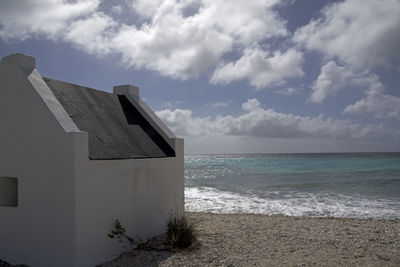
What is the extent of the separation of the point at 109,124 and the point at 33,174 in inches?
91.6

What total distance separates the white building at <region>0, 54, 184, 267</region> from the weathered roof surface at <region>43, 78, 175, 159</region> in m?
0.04

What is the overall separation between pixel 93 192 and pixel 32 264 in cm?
207

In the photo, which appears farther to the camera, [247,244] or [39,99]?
[247,244]

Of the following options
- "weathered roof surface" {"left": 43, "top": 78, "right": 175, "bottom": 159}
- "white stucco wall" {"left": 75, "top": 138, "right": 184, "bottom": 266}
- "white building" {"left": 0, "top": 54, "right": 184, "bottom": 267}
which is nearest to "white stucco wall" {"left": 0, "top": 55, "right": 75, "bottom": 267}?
"white building" {"left": 0, "top": 54, "right": 184, "bottom": 267}

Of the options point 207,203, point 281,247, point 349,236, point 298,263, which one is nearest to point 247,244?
point 281,247

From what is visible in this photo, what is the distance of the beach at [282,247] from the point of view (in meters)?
6.52

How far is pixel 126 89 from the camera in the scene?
33.4ft

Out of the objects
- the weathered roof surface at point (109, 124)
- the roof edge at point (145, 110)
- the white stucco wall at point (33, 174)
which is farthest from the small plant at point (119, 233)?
the roof edge at point (145, 110)

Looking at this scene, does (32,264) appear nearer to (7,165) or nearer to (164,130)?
(7,165)

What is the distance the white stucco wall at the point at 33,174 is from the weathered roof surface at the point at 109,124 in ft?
2.56

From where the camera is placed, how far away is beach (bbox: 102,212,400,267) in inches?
257

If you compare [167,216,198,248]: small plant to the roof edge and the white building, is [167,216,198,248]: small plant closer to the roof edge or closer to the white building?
the white building

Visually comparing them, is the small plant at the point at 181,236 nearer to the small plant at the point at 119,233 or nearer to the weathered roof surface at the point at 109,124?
the small plant at the point at 119,233

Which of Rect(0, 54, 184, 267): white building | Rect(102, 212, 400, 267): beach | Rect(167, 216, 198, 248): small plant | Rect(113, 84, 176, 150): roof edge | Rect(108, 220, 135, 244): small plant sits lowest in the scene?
Rect(102, 212, 400, 267): beach
